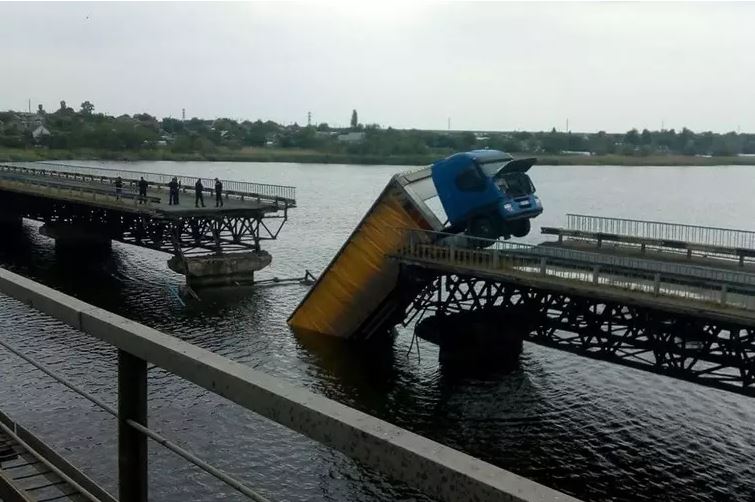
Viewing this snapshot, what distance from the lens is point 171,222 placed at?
4572 cm

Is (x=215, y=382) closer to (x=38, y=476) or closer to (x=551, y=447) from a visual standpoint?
(x=38, y=476)

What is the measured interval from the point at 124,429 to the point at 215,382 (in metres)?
0.83

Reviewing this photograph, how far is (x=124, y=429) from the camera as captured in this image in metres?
3.74

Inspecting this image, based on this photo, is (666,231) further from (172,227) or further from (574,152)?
(574,152)

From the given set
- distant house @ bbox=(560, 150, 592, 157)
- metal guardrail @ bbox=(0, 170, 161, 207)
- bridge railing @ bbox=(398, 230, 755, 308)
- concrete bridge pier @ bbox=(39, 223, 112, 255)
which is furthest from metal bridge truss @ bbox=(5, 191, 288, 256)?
distant house @ bbox=(560, 150, 592, 157)

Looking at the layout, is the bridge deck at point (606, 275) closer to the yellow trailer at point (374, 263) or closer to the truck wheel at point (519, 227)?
the yellow trailer at point (374, 263)

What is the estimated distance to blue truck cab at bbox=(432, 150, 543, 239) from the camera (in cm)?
3041

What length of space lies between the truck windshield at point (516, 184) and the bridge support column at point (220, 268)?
760 inches

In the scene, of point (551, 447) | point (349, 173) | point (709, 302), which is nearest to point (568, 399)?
point (551, 447)

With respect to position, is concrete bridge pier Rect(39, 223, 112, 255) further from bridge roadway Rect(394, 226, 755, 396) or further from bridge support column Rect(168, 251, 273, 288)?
bridge roadway Rect(394, 226, 755, 396)

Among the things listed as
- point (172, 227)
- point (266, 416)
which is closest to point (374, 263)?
point (172, 227)

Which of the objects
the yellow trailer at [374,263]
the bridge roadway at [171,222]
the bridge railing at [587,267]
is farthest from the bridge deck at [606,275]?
the bridge roadway at [171,222]

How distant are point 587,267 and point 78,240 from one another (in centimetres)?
4389

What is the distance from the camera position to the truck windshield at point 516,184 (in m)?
31.4
